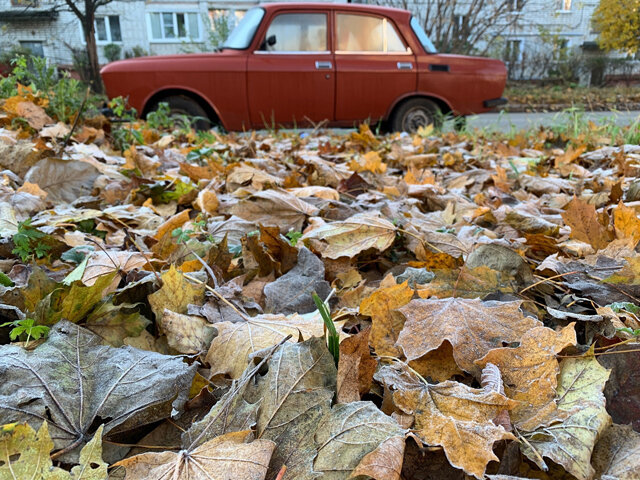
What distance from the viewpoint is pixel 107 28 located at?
25.9m

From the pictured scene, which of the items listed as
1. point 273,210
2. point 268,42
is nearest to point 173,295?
point 273,210

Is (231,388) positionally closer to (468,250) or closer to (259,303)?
(259,303)

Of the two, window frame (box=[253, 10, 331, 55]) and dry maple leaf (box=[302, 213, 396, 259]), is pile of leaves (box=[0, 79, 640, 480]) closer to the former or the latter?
dry maple leaf (box=[302, 213, 396, 259])

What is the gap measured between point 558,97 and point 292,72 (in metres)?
12.6

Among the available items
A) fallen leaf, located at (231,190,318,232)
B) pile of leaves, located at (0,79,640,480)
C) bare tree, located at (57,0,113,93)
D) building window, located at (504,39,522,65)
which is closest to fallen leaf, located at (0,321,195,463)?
pile of leaves, located at (0,79,640,480)

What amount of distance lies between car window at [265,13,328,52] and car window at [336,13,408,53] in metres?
0.22

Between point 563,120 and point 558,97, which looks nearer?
point 563,120

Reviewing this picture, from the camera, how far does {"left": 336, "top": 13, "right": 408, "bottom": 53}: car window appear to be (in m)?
6.45

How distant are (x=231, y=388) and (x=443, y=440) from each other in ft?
0.89

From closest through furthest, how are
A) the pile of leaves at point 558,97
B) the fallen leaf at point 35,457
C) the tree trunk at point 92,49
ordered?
1. the fallen leaf at point 35,457
2. the pile of leaves at point 558,97
3. the tree trunk at point 92,49

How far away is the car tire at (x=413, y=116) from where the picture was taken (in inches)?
263

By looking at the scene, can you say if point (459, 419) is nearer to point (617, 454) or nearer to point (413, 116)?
point (617, 454)

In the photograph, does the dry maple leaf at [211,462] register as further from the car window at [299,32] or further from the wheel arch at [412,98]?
the wheel arch at [412,98]

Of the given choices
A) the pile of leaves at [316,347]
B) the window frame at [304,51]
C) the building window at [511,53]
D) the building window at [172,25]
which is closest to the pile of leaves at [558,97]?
the building window at [511,53]
